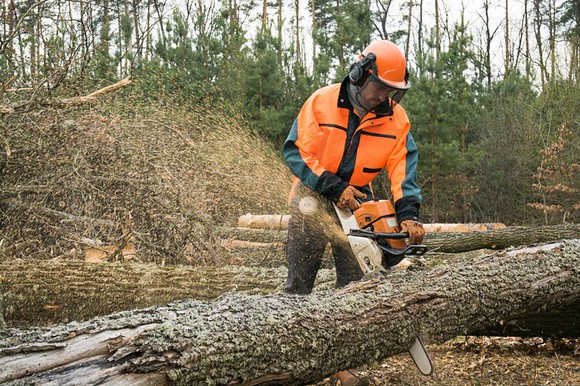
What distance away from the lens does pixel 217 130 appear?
778 cm

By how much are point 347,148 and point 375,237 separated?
2.25ft

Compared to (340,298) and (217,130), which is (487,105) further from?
(340,298)

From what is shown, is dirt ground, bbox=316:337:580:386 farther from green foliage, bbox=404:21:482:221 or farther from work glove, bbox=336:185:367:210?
green foliage, bbox=404:21:482:221

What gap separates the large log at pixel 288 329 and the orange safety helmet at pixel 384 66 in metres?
1.07

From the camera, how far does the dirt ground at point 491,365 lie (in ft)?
12.3

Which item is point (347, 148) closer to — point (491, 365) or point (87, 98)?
point (491, 365)

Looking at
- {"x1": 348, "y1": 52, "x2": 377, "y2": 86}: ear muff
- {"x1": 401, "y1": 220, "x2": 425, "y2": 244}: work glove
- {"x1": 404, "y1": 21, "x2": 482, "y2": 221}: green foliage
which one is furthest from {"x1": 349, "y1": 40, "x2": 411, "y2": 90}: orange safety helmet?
{"x1": 404, "y1": 21, "x2": 482, "y2": 221}: green foliage

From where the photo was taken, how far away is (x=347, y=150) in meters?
3.69

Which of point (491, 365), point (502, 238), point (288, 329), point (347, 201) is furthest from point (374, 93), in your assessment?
point (502, 238)

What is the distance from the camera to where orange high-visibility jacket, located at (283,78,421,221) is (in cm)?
361

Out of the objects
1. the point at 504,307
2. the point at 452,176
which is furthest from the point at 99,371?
the point at 452,176

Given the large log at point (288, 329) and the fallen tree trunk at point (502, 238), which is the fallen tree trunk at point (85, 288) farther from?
the fallen tree trunk at point (502, 238)

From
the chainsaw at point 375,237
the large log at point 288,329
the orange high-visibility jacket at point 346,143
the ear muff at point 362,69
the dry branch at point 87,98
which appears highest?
the dry branch at point 87,98

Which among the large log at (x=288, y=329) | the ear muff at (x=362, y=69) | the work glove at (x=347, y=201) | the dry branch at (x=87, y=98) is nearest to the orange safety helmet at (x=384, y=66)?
the ear muff at (x=362, y=69)
